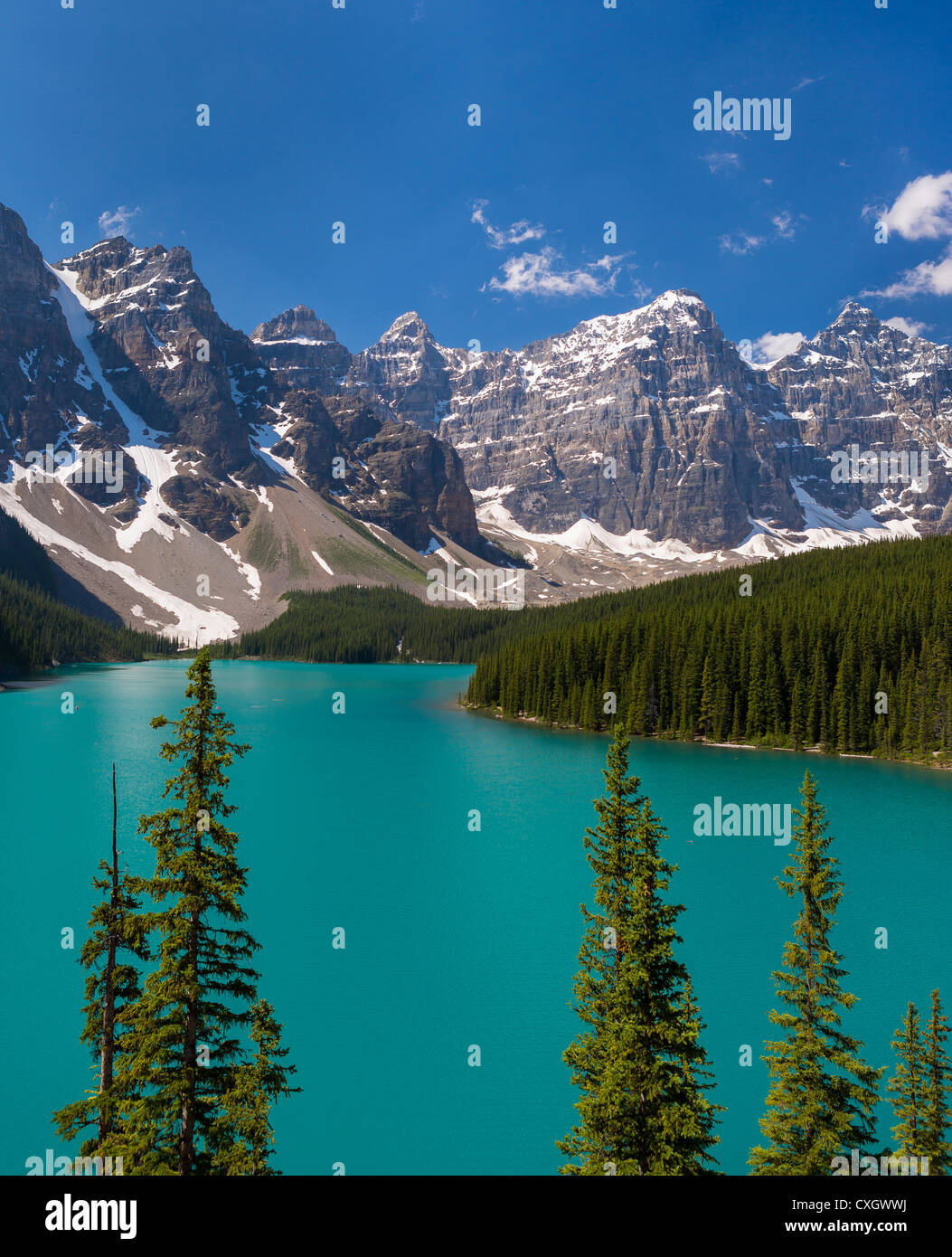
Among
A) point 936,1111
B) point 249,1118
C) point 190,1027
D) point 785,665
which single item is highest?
point 785,665

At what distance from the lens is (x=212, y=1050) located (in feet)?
40.6

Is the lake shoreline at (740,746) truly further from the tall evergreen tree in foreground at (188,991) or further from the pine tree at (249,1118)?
the tall evergreen tree in foreground at (188,991)

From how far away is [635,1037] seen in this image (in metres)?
12.4

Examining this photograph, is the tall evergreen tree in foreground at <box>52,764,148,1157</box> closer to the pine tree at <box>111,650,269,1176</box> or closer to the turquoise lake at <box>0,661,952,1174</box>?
the pine tree at <box>111,650,269,1176</box>

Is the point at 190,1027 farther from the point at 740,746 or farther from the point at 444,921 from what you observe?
the point at 740,746

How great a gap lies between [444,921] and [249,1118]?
789 inches

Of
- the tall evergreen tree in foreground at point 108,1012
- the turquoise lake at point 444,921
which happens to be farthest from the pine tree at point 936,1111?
the tall evergreen tree in foreground at point 108,1012

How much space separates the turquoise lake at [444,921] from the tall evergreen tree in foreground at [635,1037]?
20.5ft

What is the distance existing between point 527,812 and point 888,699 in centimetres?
4645

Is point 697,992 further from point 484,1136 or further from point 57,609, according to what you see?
point 57,609

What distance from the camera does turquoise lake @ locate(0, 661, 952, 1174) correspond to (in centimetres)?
1884

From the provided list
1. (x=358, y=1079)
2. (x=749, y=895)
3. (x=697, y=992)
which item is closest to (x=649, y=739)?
(x=749, y=895)

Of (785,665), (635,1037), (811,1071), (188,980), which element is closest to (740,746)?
(785,665)

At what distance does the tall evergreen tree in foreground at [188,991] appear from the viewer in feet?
37.5
